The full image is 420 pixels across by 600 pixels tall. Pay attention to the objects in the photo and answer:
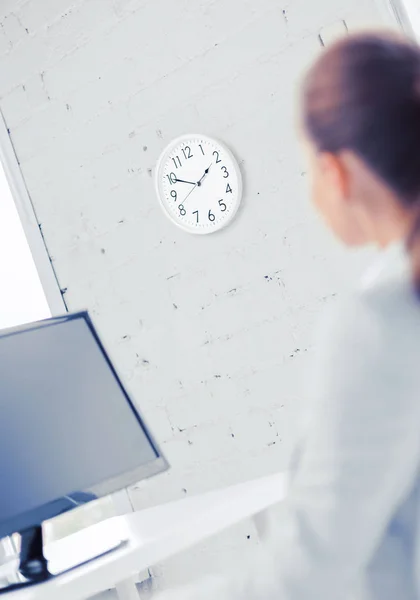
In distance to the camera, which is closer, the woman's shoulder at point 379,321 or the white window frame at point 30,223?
the woman's shoulder at point 379,321

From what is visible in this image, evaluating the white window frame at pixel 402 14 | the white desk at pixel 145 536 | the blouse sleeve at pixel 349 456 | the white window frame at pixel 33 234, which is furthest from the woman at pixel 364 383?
the white window frame at pixel 33 234

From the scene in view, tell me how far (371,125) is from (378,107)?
0.06ft

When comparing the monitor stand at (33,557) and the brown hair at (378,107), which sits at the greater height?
the brown hair at (378,107)

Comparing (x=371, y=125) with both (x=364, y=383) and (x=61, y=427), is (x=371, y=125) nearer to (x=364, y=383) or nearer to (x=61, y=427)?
(x=364, y=383)

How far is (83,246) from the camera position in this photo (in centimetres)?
304

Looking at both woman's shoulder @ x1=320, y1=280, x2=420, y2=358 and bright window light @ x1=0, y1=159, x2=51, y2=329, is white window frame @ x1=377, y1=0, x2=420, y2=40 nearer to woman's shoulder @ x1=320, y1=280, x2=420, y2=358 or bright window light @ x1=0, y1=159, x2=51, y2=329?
bright window light @ x1=0, y1=159, x2=51, y2=329

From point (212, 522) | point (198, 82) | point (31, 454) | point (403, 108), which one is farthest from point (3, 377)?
point (198, 82)

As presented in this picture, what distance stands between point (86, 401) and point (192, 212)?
4.89 ft

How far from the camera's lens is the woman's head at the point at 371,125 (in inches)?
30.5

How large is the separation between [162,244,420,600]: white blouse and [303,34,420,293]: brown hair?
0.06 meters

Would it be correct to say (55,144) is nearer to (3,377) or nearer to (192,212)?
(192,212)

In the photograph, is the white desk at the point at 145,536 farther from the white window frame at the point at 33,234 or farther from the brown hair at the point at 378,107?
the white window frame at the point at 33,234

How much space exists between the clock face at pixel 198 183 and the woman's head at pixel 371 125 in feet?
6.42

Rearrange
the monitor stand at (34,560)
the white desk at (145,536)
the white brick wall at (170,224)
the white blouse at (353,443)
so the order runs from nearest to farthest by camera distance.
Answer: the white blouse at (353,443) < the white desk at (145,536) < the monitor stand at (34,560) < the white brick wall at (170,224)
